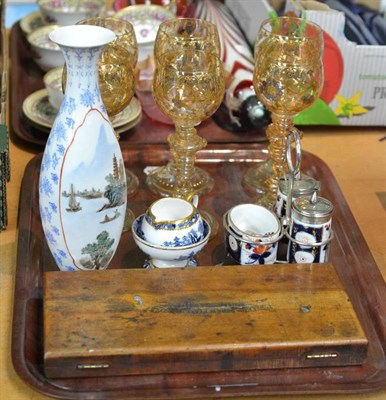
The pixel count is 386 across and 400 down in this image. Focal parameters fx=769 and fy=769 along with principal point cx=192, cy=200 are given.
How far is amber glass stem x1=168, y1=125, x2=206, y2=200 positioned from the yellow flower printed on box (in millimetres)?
334

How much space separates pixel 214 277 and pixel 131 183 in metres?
0.30

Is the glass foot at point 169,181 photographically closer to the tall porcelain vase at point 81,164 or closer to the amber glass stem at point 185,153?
the amber glass stem at point 185,153

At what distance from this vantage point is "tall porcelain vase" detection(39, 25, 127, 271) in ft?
2.51

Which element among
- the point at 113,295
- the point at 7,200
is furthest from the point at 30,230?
the point at 113,295

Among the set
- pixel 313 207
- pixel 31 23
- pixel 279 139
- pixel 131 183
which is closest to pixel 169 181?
pixel 131 183

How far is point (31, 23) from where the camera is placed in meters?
1.52

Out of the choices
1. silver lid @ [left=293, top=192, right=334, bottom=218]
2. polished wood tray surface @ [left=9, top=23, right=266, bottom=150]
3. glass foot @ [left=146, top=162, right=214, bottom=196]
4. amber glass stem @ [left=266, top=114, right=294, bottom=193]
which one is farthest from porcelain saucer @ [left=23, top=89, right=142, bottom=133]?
silver lid @ [left=293, top=192, right=334, bottom=218]

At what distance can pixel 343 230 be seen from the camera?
96 cm

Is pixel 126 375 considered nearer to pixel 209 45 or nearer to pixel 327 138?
pixel 209 45

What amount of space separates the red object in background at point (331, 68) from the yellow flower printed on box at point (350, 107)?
15mm

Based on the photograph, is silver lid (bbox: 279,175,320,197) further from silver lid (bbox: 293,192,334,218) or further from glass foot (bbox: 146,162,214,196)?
glass foot (bbox: 146,162,214,196)

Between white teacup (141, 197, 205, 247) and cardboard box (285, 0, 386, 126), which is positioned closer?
white teacup (141, 197, 205, 247)

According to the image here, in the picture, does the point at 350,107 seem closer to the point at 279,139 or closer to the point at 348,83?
the point at 348,83

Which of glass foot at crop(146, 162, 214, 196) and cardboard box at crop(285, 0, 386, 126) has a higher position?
cardboard box at crop(285, 0, 386, 126)
